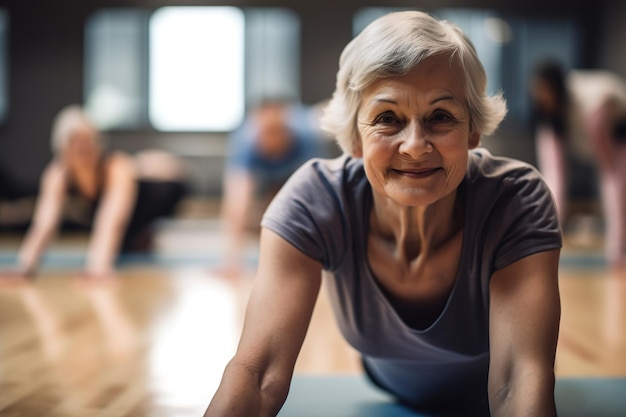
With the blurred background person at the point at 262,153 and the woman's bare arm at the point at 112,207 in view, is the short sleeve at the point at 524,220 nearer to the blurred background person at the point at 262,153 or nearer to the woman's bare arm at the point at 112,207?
the blurred background person at the point at 262,153

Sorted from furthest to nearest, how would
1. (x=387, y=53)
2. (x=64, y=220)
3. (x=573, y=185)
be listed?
(x=573, y=185) < (x=64, y=220) < (x=387, y=53)

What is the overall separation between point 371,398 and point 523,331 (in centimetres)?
54

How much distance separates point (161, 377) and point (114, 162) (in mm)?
2382

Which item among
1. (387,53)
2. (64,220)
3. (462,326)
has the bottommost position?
(64,220)

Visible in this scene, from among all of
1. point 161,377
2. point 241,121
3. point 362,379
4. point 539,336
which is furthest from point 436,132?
point 241,121

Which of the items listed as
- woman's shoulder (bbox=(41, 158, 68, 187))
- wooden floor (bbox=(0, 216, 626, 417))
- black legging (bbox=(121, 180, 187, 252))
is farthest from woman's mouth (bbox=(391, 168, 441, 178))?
black legging (bbox=(121, 180, 187, 252))

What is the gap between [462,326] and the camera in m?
1.13

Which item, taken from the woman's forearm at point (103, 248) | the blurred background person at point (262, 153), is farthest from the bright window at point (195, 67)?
the woman's forearm at point (103, 248)

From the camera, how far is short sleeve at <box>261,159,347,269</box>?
42.7 inches

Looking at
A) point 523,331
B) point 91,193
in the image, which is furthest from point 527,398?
point 91,193

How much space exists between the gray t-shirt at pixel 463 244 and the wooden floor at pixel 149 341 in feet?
1.44

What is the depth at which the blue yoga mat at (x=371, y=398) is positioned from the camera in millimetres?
1352

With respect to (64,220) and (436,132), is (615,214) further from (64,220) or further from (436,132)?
(64,220)

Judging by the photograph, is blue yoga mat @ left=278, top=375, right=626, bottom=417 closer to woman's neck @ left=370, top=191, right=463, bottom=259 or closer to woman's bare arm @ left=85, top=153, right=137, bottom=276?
woman's neck @ left=370, top=191, right=463, bottom=259
